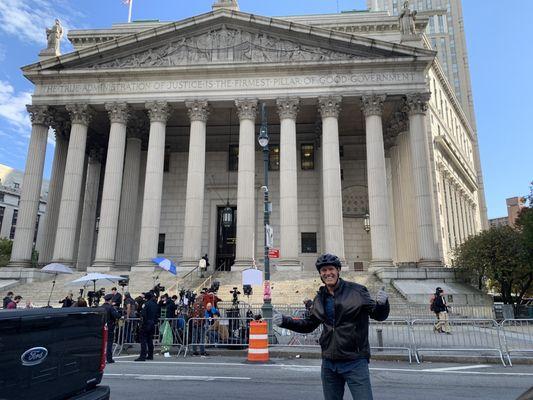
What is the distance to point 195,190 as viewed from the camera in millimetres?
28594

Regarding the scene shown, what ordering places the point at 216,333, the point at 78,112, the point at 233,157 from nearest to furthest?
the point at 216,333
the point at 78,112
the point at 233,157

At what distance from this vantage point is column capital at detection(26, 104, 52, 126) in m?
30.4

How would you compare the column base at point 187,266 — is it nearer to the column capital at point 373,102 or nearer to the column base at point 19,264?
the column base at point 19,264

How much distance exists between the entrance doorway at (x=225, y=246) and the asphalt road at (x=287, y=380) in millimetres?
23354

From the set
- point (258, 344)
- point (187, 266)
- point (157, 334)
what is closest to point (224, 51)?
point (187, 266)

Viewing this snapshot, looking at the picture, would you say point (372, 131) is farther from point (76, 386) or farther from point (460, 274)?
point (76, 386)

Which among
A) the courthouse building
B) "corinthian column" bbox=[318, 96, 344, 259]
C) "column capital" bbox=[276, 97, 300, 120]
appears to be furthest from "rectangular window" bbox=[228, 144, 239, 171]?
"corinthian column" bbox=[318, 96, 344, 259]

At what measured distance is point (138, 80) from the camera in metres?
30.5

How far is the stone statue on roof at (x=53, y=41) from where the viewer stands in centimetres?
3231

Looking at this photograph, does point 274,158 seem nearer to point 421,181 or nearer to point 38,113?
point 421,181

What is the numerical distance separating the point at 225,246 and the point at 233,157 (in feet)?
25.8

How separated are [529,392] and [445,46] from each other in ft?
312

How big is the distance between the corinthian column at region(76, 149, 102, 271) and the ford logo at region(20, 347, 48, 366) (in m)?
32.8

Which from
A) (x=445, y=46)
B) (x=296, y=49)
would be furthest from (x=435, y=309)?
Result: (x=445, y=46)
